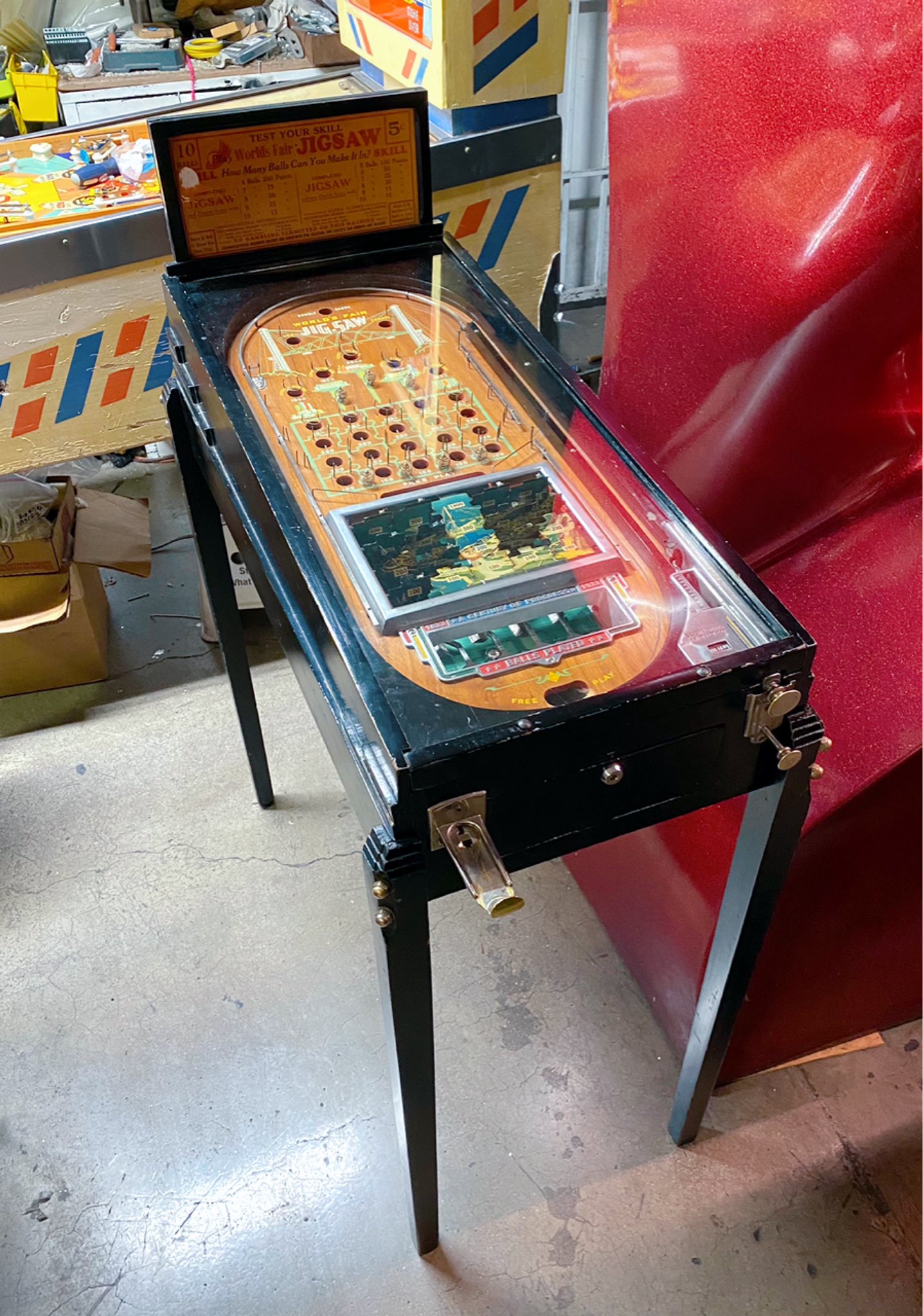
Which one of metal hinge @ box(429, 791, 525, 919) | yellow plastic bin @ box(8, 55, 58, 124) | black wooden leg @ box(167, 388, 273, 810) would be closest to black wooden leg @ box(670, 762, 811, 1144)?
metal hinge @ box(429, 791, 525, 919)

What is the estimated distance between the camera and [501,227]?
2037 millimetres

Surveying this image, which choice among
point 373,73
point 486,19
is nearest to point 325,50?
point 373,73

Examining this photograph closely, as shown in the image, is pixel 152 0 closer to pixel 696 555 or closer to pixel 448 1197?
pixel 696 555

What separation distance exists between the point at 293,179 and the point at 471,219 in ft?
2.55

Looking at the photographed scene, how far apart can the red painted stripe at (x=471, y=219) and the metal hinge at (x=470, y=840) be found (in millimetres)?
1494

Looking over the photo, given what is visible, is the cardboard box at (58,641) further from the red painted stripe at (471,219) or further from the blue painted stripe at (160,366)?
the red painted stripe at (471,219)

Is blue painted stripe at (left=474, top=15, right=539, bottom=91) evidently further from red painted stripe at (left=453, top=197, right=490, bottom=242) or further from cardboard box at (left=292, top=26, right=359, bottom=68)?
cardboard box at (left=292, top=26, right=359, bottom=68)

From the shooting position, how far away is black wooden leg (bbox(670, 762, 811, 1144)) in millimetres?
965

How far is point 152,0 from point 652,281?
8.74ft

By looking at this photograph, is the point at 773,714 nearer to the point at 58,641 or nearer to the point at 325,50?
the point at 58,641

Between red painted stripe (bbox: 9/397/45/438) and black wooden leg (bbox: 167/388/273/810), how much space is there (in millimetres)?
504

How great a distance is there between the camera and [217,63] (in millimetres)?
2846

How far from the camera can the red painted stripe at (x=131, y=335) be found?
184cm

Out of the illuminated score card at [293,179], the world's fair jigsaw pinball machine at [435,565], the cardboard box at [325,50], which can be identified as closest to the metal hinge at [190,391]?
the world's fair jigsaw pinball machine at [435,565]
